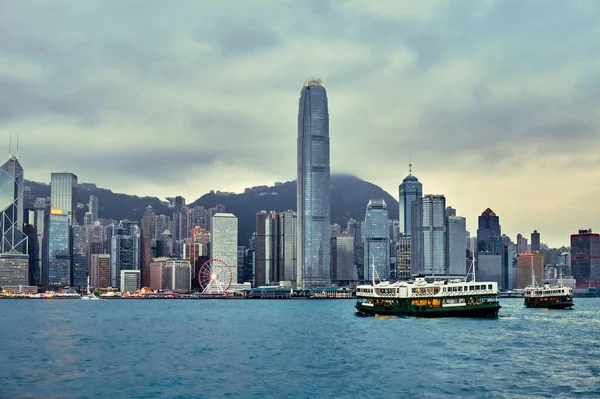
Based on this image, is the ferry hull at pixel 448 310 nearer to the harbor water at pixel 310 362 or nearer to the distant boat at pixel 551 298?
the harbor water at pixel 310 362

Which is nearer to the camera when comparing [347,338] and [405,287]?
[347,338]

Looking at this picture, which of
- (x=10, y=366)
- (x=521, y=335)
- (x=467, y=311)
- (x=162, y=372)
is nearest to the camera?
(x=162, y=372)

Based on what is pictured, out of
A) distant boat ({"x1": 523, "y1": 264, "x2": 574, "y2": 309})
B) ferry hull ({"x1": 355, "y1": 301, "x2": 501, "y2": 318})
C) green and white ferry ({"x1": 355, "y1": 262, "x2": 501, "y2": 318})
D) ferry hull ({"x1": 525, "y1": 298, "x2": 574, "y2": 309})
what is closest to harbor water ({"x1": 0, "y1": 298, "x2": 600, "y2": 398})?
ferry hull ({"x1": 355, "y1": 301, "x2": 501, "y2": 318})

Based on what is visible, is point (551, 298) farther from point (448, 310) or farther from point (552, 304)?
point (448, 310)

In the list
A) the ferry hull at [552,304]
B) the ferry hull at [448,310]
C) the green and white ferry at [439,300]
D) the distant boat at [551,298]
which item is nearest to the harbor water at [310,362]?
the ferry hull at [448,310]

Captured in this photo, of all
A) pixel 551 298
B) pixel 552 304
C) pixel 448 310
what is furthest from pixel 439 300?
pixel 552 304

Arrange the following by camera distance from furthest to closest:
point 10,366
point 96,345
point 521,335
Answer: point 521,335
point 96,345
point 10,366

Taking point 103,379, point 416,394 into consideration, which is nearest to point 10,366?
point 103,379

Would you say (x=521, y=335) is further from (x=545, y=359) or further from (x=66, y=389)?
(x=66, y=389)
